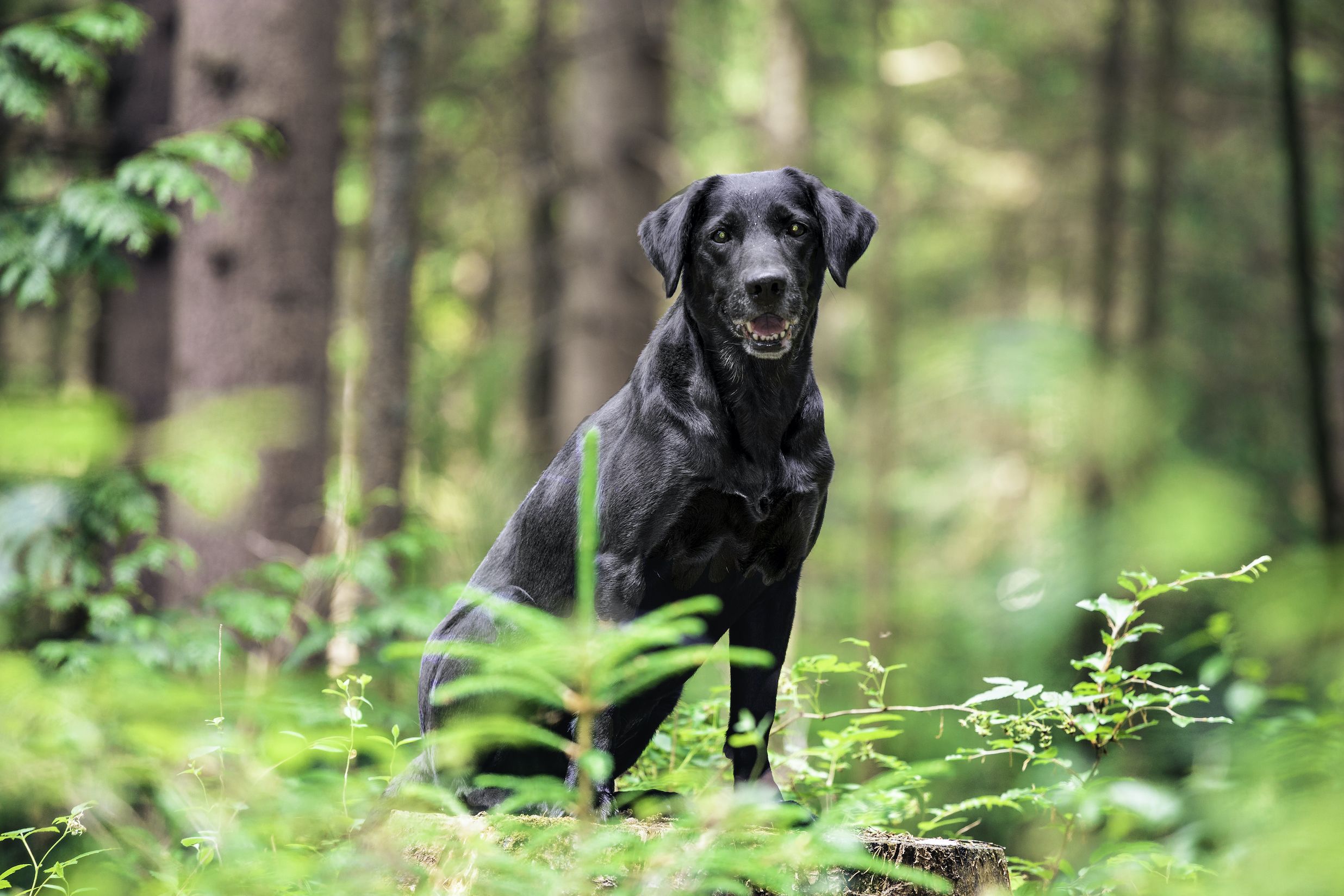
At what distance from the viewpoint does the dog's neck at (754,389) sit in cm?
288

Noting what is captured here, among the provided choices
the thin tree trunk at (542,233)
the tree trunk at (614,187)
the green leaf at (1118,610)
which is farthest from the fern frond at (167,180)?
the tree trunk at (614,187)

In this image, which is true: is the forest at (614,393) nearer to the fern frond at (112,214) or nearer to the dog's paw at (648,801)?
the fern frond at (112,214)

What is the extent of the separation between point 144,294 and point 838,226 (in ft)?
20.1

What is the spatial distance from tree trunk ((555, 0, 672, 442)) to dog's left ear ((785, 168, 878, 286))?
7.09m

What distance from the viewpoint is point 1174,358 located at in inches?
457

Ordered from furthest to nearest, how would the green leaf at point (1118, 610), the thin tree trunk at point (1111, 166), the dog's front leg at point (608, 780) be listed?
the thin tree trunk at point (1111, 166)
the dog's front leg at point (608, 780)
the green leaf at point (1118, 610)

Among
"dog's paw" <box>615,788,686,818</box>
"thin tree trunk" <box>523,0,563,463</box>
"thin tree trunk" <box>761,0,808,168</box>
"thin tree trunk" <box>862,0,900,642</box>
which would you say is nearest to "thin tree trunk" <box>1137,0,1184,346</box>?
"thin tree trunk" <box>862,0,900,642</box>

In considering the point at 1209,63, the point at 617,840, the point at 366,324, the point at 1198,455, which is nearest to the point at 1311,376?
the point at 1198,455

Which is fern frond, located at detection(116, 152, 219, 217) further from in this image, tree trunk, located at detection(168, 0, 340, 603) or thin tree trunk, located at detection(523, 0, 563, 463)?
thin tree trunk, located at detection(523, 0, 563, 463)

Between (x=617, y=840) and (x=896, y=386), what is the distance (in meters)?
13.1

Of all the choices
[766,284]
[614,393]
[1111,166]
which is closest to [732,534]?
[766,284]

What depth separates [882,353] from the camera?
11.8 meters

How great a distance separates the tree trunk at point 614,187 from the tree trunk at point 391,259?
11.0 feet

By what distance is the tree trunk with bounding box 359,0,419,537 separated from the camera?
22.6 ft
